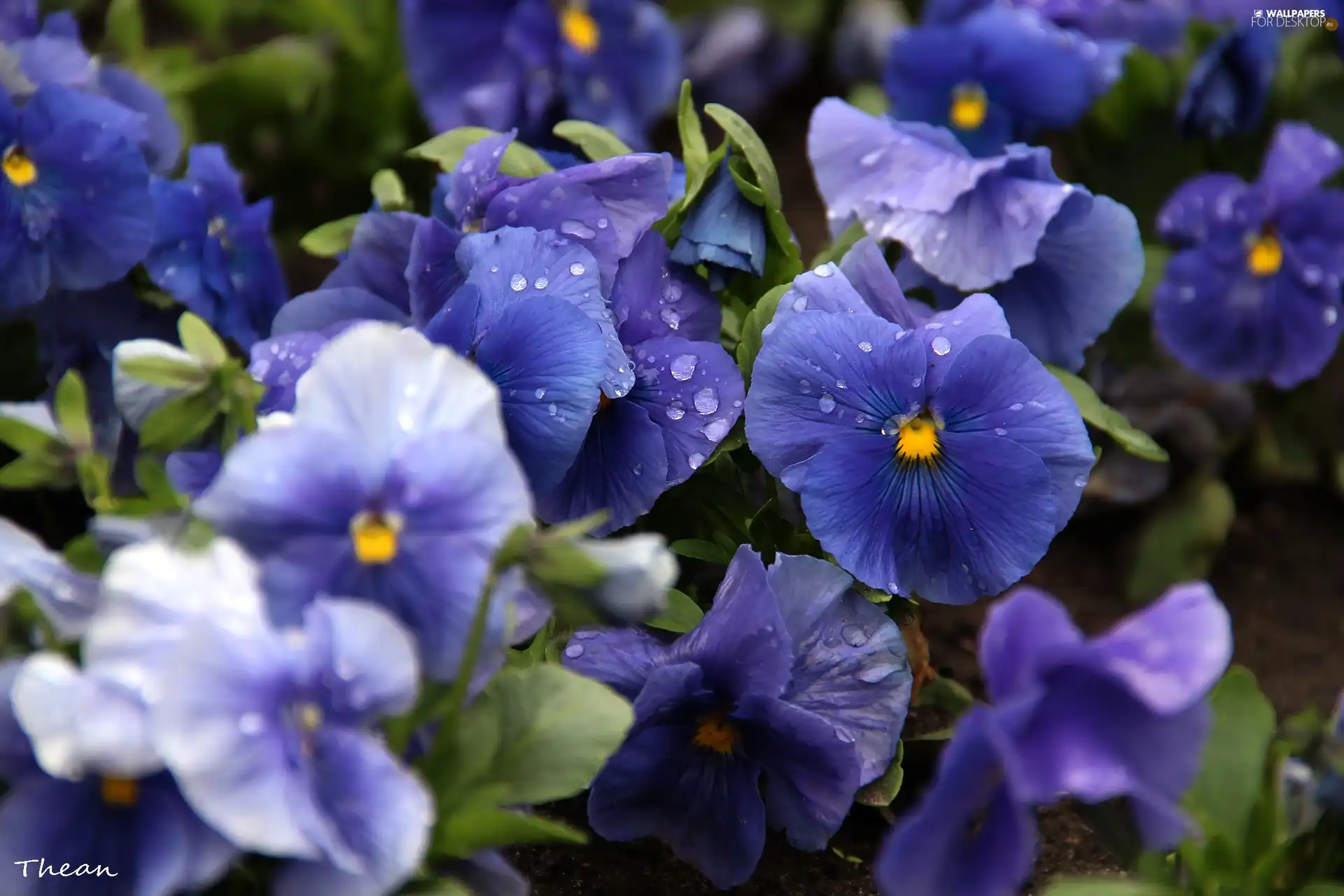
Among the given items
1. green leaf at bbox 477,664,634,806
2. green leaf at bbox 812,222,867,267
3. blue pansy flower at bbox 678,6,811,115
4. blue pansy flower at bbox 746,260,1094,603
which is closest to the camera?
green leaf at bbox 477,664,634,806

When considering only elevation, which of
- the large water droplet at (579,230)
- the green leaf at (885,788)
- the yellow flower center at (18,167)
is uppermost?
the large water droplet at (579,230)

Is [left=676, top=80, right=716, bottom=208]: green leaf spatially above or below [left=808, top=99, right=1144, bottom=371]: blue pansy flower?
above

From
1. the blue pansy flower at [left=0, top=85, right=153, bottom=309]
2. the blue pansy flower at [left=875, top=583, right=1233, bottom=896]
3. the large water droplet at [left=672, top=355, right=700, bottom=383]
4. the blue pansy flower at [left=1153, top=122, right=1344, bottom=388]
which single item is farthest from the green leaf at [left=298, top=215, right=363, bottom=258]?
the blue pansy flower at [left=1153, top=122, right=1344, bottom=388]

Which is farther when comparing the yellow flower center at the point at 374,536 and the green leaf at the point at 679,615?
the green leaf at the point at 679,615

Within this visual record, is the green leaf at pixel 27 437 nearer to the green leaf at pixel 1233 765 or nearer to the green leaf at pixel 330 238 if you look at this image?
the green leaf at pixel 330 238

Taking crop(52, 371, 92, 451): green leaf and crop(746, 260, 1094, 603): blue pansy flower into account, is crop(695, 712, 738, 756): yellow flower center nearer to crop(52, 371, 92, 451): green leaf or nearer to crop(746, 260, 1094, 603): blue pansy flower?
crop(746, 260, 1094, 603): blue pansy flower

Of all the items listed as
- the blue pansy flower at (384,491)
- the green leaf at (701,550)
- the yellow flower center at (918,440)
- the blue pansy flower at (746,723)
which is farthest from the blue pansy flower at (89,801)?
the yellow flower center at (918,440)

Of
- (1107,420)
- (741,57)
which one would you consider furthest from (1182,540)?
(741,57)
